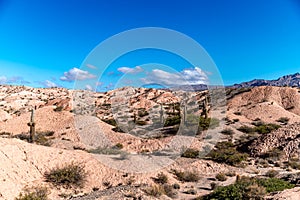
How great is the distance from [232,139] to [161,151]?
391 inches

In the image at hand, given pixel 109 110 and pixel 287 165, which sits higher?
pixel 109 110

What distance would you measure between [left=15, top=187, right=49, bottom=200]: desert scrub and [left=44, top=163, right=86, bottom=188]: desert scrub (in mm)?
1272

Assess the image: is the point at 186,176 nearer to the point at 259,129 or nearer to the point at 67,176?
the point at 67,176

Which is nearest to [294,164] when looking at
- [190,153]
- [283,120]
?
[190,153]

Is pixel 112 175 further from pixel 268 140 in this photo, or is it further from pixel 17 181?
pixel 268 140

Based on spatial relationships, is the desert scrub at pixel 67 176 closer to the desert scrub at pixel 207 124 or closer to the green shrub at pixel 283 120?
the desert scrub at pixel 207 124

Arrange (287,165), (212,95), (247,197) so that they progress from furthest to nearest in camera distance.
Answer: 1. (212,95)
2. (287,165)
3. (247,197)

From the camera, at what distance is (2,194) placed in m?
11.9

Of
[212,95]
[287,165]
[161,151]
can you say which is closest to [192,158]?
[161,151]

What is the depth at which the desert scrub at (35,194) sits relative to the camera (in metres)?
11.9

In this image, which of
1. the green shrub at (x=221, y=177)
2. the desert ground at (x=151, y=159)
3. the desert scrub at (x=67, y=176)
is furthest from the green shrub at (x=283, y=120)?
the desert scrub at (x=67, y=176)

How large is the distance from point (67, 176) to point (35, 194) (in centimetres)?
216

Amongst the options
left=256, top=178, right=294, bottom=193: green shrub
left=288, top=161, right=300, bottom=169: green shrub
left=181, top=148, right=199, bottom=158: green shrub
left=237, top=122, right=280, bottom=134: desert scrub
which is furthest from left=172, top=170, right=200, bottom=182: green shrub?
left=237, top=122, right=280, bottom=134: desert scrub

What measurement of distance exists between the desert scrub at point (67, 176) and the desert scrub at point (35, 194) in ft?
4.17
